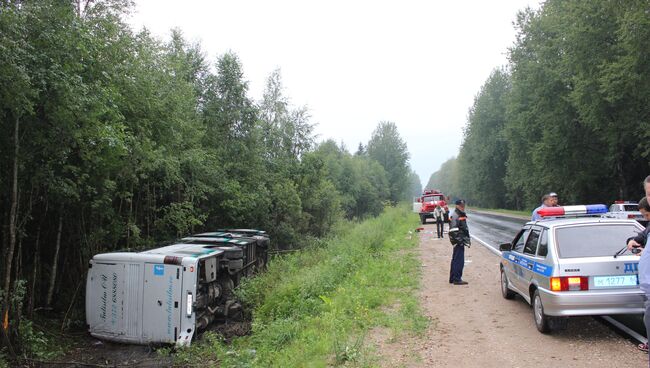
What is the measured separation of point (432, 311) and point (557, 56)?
33002 mm

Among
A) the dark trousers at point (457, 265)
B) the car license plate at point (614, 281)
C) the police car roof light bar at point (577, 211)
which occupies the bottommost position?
the dark trousers at point (457, 265)

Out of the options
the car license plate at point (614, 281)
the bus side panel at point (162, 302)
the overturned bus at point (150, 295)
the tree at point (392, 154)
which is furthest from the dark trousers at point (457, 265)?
the tree at point (392, 154)

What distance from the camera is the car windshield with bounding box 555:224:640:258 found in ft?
19.7

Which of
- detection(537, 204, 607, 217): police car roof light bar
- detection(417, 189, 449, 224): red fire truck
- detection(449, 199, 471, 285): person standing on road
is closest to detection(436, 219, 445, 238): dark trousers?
detection(417, 189, 449, 224): red fire truck

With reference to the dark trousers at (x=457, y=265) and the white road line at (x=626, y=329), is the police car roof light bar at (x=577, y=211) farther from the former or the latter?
the dark trousers at (x=457, y=265)

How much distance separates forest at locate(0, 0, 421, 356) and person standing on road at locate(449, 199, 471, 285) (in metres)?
7.06

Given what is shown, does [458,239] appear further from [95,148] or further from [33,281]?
[33,281]

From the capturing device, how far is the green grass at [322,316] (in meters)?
6.09

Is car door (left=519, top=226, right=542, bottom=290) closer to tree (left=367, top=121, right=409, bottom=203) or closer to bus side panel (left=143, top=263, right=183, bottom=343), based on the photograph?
bus side panel (left=143, top=263, right=183, bottom=343)

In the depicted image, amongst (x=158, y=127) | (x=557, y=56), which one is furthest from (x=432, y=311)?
(x=557, y=56)

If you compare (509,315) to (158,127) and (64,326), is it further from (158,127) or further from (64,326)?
(158,127)

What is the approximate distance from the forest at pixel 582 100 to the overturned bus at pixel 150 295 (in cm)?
2078

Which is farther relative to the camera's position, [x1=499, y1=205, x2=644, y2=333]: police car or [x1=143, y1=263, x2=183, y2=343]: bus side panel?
[x1=143, y1=263, x2=183, y2=343]: bus side panel

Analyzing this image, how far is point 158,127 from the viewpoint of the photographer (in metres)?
12.8
